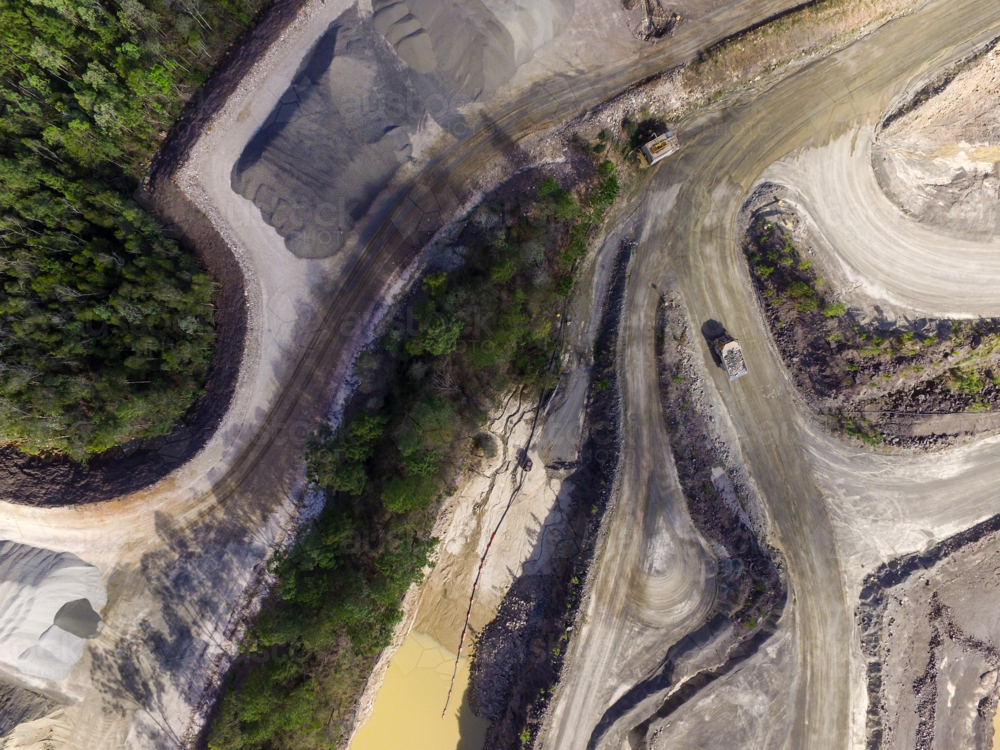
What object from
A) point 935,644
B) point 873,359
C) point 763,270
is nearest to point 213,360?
point 763,270

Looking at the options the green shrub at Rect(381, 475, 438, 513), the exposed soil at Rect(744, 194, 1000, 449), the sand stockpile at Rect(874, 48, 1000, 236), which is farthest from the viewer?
the sand stockpile at Rect(874, 48, 1000, 236)

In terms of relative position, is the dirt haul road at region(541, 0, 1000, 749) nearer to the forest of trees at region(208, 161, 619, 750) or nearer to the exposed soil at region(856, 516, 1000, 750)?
the exposed soil at region(856, 516, 1000, 750)

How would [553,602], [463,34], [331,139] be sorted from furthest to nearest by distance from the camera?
[553,602]
[331,139]
[463,34]

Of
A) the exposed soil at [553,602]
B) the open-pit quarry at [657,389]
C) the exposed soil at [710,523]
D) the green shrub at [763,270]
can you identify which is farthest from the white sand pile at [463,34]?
the green shrub at [763,270]

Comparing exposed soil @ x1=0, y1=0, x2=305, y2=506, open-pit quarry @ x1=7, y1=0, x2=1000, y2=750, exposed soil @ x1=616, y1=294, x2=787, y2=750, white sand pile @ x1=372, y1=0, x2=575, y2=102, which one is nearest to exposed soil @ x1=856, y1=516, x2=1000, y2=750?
open-pit quarry @ x1=7, y1=0, x2=1000, y2=750

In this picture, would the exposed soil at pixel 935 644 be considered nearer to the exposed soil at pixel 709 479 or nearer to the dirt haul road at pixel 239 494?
the exposed soil at pixel 709 479

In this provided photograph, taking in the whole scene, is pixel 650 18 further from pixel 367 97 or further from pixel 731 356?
pixel 731 356

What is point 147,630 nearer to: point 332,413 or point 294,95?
point 332,413
